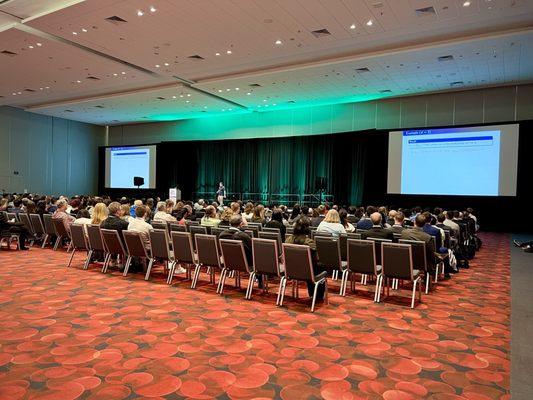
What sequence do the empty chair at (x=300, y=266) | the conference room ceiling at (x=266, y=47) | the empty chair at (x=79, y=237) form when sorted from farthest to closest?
1. the conference room ceiling at (x=266, y=47)
2. the empty chair at (x=79, y=237)
3. the empty chair at (x=300, y=266)

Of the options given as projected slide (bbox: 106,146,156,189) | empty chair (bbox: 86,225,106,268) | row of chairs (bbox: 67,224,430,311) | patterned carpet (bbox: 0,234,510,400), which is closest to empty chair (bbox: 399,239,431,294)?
row of chairs (bbox: 67,224,430,311)

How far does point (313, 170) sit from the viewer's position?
781 inches

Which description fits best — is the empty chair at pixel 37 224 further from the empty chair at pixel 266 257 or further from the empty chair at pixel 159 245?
the empty chair at pixel 266 257

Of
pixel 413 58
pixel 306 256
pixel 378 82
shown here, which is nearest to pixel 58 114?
pixel 378 82

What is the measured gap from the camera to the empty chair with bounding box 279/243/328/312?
4.74 meters

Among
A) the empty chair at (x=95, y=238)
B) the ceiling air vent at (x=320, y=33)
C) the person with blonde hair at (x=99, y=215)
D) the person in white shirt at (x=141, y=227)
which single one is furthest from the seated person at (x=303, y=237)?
the ceiling air vent at (x=320, y=33)

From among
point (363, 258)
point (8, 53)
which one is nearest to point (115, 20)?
point (8, 53)

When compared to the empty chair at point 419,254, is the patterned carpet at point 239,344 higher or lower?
lower

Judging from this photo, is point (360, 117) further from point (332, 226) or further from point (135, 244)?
point (135, 244)

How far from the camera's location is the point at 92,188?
26.3 m

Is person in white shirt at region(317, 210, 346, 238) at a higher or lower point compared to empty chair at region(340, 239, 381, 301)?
higher

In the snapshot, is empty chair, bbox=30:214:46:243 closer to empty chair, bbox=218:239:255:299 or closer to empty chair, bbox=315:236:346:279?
empty chair, bbox=218:239:255:299

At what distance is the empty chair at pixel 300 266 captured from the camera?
4742mm

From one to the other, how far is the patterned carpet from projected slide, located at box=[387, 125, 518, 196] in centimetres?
918
